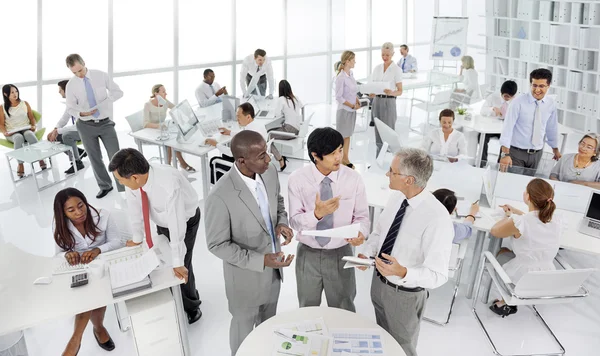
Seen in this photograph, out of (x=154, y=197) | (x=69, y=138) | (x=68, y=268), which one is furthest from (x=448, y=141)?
(x=69, y=138)

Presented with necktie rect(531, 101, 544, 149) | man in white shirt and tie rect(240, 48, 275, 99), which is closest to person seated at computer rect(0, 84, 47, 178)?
man in white shirt and tie rect(240, 48, 275, 99)

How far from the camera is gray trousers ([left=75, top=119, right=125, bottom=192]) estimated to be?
239 inches

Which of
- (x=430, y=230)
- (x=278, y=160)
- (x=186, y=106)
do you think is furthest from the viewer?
(x=278, y=160)

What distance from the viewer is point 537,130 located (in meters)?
5.00

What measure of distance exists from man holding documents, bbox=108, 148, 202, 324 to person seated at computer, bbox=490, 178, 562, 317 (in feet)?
8.11

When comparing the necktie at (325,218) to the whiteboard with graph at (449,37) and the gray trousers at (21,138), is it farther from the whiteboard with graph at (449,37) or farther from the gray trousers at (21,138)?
the whiteboard with graph at (449,37)

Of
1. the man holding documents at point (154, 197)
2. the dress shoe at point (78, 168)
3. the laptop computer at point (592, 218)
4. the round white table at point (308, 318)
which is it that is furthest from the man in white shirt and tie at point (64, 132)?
the laptop computer at point (592, 218)

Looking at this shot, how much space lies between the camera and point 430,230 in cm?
249

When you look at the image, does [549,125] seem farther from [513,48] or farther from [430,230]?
[513,48]

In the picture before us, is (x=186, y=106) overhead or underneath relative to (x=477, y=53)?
underneath

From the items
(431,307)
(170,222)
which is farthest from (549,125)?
(170,222)

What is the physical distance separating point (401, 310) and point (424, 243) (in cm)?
49

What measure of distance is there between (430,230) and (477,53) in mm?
10253

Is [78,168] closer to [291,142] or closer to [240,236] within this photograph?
[291,142]
